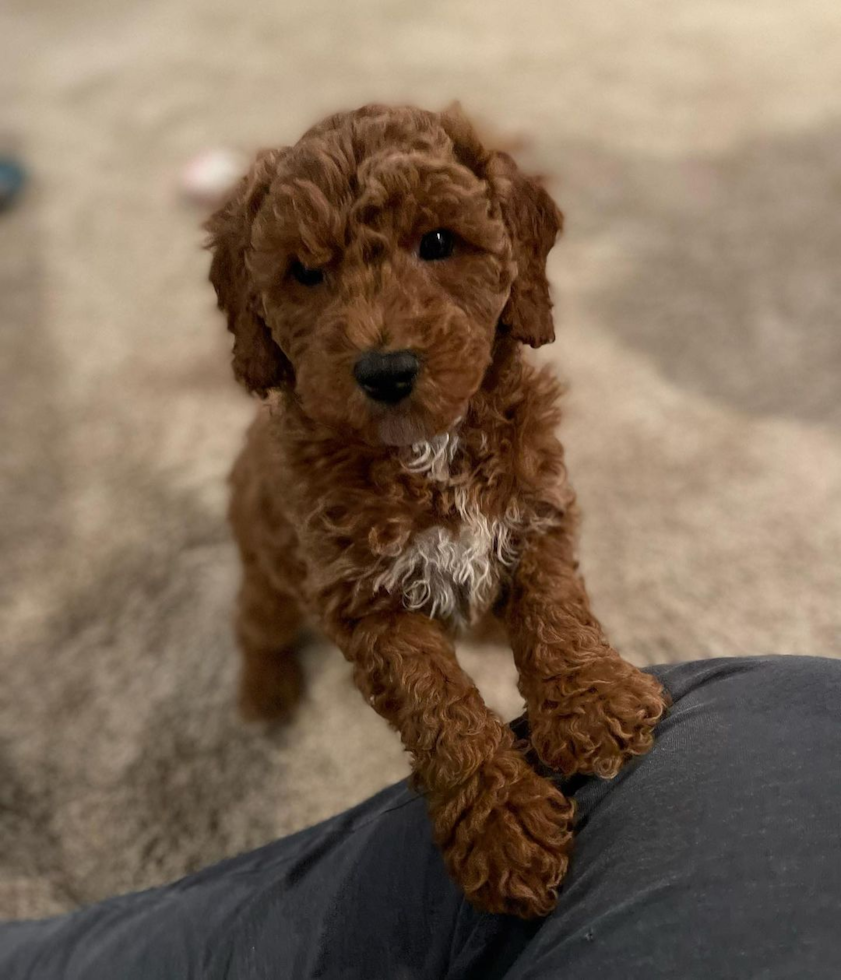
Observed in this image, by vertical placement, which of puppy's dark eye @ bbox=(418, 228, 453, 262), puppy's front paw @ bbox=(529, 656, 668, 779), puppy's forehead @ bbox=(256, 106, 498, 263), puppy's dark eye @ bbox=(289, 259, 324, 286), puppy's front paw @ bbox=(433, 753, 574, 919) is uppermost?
puppy's forehead @ bbox=(256, 106, 498, 263)

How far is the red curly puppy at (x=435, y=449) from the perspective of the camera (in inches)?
46.8

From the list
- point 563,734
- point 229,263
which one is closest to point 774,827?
point 563,734

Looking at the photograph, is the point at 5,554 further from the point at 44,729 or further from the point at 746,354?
the point at 746,354

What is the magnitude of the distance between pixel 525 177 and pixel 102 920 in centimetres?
161

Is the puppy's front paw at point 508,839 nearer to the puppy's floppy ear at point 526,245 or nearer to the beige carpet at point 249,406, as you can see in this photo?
the puppy's floppy ear at point 526,245

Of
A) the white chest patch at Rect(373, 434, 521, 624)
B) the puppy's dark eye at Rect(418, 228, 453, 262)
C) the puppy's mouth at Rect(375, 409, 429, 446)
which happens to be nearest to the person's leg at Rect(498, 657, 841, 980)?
the white chest patch at Rect(373, 434, 521, 624)

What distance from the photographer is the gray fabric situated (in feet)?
2.89

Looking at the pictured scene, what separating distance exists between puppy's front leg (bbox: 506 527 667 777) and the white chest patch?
8 centimetres

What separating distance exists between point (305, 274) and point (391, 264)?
0.16 metres

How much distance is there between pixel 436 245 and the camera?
1.33 meters

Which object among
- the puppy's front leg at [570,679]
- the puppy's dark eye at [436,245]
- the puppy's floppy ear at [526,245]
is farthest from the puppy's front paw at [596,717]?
the puppy's dark eye at [436,245]

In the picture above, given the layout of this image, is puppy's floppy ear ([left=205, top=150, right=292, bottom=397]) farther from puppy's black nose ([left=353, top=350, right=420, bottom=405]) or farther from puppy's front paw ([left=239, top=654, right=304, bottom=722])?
puppy's front paw ([left=239, top=654, right=304, bottom=722])

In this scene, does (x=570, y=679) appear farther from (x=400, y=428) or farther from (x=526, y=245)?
(x=526, y=245)

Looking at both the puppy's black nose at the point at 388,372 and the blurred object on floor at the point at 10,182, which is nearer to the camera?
the puppy's black nose at the point at 388,372
